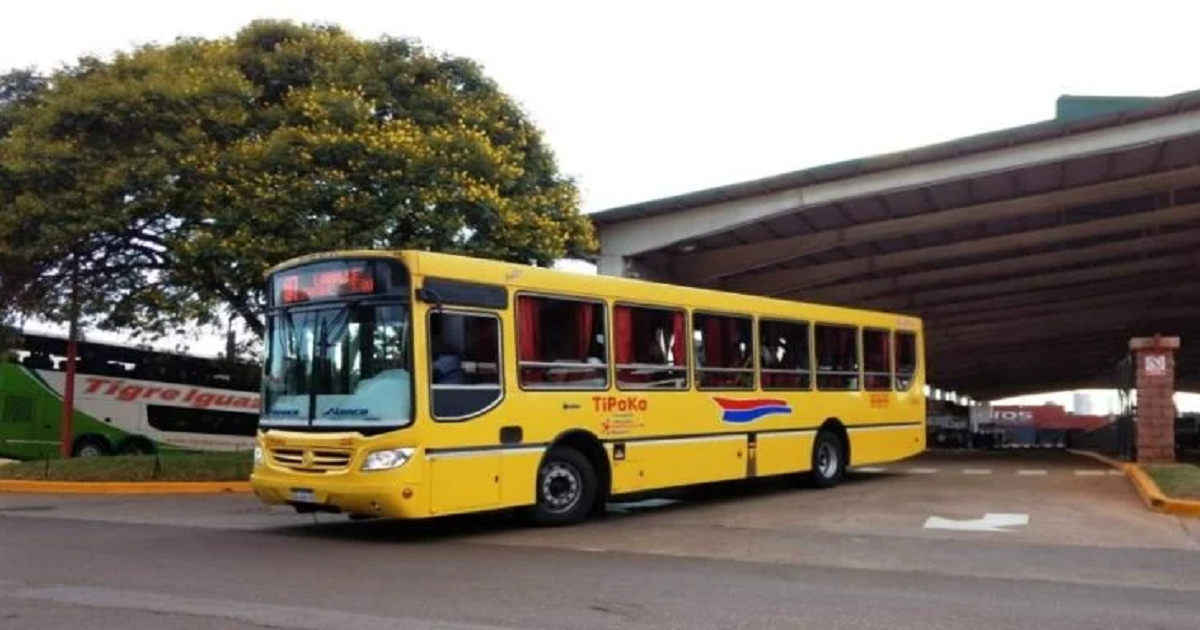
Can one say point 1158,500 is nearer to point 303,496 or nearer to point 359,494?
point 359,494

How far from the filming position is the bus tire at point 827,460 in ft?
55.3

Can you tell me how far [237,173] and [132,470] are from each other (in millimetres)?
5548

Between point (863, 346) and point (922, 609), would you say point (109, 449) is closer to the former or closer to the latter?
point (863, 346)

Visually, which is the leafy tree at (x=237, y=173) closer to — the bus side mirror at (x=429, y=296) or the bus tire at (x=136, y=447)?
the bus side mirror at (x=429, y=296)

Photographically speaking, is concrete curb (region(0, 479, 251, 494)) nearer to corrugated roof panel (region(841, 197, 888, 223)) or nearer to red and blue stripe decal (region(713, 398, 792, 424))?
red and blue stripe decal (region(713, 398, 792, 424))

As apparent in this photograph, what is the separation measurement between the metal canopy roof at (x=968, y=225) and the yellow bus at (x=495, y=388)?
8.73m

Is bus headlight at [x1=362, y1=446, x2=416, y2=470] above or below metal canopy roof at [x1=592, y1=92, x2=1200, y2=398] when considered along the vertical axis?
below

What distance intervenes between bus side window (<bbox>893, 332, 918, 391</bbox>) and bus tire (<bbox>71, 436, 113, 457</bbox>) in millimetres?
18682

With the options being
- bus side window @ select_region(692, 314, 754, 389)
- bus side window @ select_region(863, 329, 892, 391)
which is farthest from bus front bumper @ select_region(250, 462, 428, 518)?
bus side window @ select_region(863, 329, 892, 391)

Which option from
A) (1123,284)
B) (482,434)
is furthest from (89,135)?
(1123,284)

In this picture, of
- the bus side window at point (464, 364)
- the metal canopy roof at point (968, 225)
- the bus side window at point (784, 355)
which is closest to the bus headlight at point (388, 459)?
the bus side window at point (464, 364)

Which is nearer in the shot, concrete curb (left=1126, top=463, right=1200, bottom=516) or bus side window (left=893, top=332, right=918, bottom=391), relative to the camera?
concrete curb (left=1126, top=463, right=1200, bottom=516)

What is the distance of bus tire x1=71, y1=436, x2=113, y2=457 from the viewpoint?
2653 centimetres

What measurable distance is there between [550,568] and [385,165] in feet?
31.1
